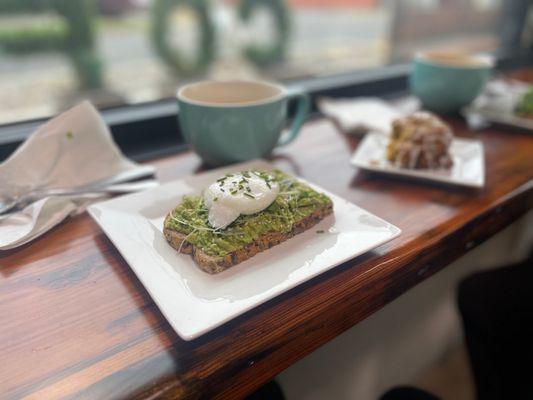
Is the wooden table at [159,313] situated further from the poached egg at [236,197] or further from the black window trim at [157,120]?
the black window trim at [157,120]

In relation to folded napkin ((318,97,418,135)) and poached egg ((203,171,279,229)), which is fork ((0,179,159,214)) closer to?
poached egg ((203,171,279,229))

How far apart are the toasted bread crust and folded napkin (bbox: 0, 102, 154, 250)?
0.54 feet

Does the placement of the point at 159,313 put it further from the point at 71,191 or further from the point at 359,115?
the point at 359,115

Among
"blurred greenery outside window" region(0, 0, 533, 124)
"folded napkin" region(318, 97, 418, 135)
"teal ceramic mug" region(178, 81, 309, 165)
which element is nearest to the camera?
"teal ceramic mug" region(178, 81, 309, 165)

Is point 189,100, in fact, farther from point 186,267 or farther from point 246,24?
point 246,24

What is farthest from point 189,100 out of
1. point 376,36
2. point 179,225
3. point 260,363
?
point 376,36

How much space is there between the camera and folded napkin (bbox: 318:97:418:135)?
2.59 ft

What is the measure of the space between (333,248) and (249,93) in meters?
0.36

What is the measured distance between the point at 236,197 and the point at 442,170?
1.23 feet

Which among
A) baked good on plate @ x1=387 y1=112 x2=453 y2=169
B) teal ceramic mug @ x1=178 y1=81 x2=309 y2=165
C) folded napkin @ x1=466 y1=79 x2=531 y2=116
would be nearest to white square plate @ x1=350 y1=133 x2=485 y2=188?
baked good on plate @ x1=387 y1=112 x2=453 y2=169

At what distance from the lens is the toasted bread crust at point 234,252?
39cm

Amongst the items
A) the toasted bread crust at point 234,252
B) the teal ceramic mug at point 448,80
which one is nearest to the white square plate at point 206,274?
the toasted bread crust at point 234,252

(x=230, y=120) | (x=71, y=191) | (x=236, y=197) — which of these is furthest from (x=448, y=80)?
(x=71, y=191)

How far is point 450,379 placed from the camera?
1.02m
